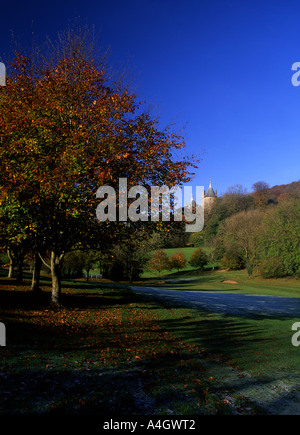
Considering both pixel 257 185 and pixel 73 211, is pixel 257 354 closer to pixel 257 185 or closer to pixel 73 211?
pixel 73 211

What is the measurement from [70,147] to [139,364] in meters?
8.50

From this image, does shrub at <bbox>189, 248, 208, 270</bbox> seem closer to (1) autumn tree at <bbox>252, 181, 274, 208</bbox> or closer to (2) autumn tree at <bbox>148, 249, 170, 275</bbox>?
(2) autumn tree at <bbox>148, 249, 170, 275</bbox>

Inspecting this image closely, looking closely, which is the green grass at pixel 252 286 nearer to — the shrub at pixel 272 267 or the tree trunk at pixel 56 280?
the shrub at pixel 272 267

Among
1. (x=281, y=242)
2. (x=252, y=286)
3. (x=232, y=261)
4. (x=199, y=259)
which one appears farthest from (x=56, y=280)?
(x=199, y=259)

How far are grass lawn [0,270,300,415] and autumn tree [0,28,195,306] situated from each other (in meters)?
4.00

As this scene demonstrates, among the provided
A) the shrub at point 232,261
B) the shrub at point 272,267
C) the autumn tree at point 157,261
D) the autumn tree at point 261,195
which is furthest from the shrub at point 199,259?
the autumn tree at point 261,195

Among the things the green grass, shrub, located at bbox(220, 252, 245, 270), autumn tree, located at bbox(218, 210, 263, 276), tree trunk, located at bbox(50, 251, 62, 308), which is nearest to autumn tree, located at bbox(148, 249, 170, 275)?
the green grass

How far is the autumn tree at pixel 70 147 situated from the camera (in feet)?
38.3

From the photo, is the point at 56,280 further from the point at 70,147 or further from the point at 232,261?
the point at 232,261

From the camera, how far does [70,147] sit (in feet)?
40.0

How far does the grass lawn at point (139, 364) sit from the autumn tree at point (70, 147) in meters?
4.00

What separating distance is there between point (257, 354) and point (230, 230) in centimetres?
5088

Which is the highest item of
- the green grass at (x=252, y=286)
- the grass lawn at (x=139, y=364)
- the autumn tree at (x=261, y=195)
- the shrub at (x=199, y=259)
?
the autumn tree at (x=261, y=195)

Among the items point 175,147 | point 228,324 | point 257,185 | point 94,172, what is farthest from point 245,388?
point 257,185
